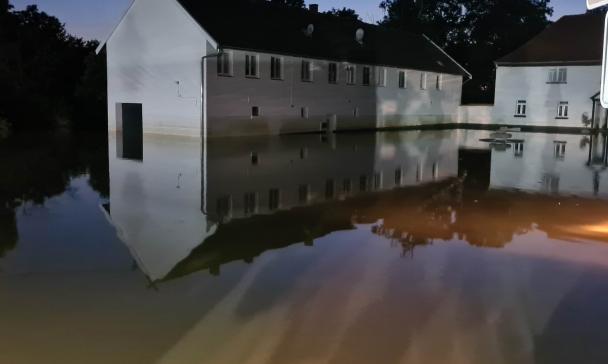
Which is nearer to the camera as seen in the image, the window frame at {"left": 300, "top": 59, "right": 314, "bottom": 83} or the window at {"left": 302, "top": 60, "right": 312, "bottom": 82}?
the window frame at {"left": 300, "top": 59, "right": 314, "bottom": 83}

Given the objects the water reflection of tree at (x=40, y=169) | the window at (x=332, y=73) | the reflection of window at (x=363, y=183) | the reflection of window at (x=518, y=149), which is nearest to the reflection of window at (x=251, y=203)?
the reflection of window at (x=363, y=183)

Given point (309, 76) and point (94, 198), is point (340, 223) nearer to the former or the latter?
point (94, 198)

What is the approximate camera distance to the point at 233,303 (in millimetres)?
6531

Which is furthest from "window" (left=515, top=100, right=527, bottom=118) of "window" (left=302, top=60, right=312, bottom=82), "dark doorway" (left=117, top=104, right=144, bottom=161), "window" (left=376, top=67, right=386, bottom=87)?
"dark doorway" (left=117, top=104, right=144, bottom=161)

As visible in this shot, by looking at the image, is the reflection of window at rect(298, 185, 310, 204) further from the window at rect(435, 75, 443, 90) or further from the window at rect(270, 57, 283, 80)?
the window at rect(435, 75, 443, 90)

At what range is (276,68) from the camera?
107 feet

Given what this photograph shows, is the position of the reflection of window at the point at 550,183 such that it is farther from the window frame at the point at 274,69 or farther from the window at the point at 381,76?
the window at the point at 381,76

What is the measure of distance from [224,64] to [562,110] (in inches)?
1086

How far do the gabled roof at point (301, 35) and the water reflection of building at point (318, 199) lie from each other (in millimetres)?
8607

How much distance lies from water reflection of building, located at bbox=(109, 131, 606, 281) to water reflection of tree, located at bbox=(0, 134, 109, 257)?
125 centimetres

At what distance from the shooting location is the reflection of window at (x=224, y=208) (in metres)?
11.3

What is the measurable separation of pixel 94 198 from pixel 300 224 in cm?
511

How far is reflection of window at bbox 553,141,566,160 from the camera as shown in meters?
24.9

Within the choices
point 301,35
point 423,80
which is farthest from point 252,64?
point 423,80
